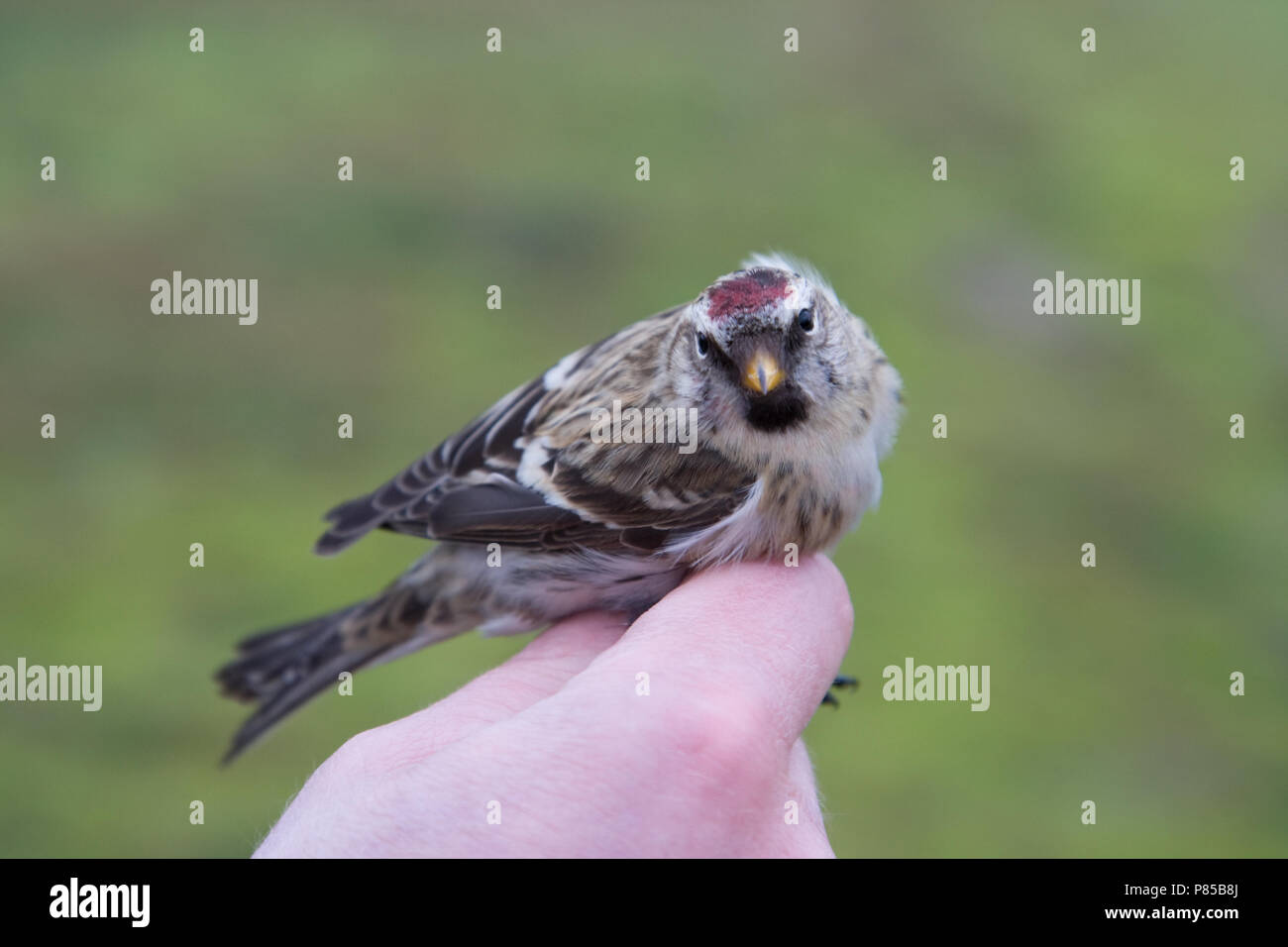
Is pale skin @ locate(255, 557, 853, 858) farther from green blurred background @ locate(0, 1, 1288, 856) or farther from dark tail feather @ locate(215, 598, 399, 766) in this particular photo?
green blurred background @ locate(0, 1, 1288, 856)

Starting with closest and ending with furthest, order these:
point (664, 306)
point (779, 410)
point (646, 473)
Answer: point (779, 410) → point (646, 473) → point (664, 306)

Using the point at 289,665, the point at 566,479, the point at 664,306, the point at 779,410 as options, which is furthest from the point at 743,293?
the point at 664,306

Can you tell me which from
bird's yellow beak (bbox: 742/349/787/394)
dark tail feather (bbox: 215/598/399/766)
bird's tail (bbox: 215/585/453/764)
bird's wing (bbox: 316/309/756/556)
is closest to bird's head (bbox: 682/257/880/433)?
bird's yellow beak (bbox: 742/349/787/394)

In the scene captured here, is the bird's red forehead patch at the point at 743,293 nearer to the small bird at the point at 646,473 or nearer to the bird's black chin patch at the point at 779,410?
the small bird at the point at 646,473

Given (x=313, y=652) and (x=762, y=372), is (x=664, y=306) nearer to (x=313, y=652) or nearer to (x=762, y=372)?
(x=313, y=652)

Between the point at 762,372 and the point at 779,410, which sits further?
the point at 779,410
